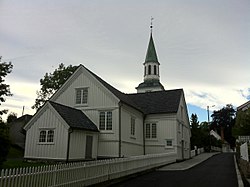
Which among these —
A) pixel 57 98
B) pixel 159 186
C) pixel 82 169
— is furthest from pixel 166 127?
pixel 82 169

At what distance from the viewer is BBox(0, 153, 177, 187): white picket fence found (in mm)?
7355

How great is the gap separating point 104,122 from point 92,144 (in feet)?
7.85

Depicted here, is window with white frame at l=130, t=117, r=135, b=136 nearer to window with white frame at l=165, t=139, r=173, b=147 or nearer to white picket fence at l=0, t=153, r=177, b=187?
window with white frame at l=165, t=139, r=173, b=147

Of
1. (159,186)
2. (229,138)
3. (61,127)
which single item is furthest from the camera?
(229,138)

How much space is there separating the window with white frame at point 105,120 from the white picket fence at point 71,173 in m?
7.70

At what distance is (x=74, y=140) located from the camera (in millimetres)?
19781

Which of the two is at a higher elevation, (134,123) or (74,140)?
(134,123)

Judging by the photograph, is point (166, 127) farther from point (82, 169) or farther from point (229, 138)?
point (229, 138)

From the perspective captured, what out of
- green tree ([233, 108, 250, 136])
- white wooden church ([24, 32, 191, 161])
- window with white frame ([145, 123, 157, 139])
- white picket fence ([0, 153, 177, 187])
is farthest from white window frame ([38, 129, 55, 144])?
green tree ([233, 108, 250, 136])

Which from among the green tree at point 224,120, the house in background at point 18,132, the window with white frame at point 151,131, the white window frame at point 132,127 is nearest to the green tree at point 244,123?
the window with white frame at point 151,131

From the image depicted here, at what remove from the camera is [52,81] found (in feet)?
129

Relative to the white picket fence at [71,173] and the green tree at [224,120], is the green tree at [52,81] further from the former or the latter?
the green tree at [224,120]

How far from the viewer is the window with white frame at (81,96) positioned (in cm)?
2516

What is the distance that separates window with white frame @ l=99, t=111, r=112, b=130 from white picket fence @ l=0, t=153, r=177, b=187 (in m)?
7.70
